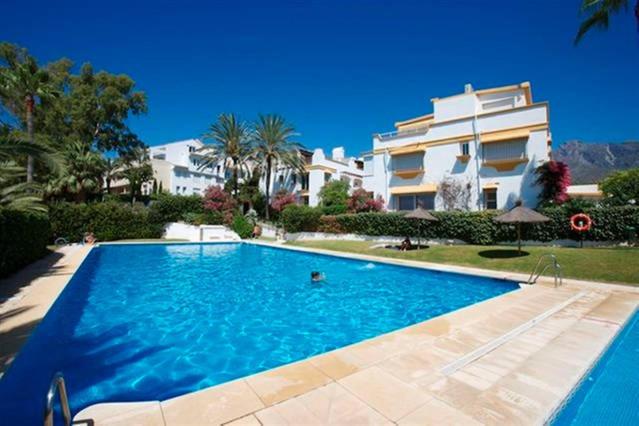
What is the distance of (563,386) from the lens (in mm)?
3752

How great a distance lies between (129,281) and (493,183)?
78.8 ft

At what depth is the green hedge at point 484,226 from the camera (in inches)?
583

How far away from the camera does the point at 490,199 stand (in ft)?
74.3

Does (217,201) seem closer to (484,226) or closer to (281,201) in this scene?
(281,201)

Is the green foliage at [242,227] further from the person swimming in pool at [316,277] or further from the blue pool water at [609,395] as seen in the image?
the blue pool water at [609,395]

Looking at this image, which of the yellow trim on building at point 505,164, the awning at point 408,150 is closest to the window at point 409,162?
the awning at point 408,150

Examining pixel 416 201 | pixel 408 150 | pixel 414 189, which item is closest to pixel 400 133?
pixel 408 150

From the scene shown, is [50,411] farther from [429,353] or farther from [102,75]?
[102,75]

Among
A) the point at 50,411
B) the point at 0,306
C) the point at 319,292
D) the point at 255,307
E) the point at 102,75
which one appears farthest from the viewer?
the point at 102,75

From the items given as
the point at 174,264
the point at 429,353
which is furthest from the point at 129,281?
the point at 429,353

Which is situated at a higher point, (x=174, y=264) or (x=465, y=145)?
(x=465, y=145)

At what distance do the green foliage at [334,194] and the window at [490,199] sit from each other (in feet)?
39.1

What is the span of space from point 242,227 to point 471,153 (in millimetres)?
21559

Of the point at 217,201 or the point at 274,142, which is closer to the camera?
the point at 217,201
